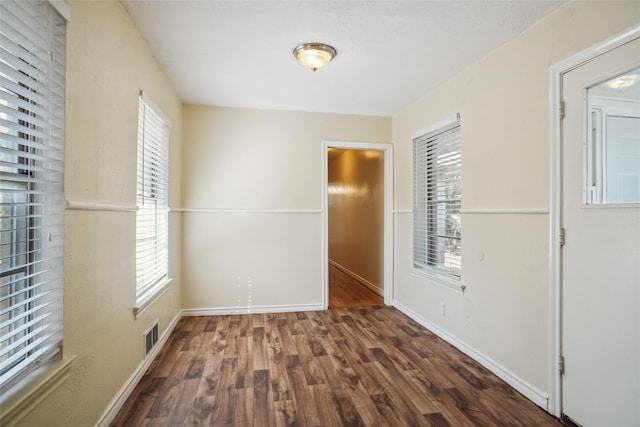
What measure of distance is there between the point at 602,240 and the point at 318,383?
192 cm

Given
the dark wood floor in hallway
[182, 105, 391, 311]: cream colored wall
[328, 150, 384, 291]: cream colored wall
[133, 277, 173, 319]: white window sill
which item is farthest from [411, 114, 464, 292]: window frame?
[133, 277, 173, 319]: white window sill

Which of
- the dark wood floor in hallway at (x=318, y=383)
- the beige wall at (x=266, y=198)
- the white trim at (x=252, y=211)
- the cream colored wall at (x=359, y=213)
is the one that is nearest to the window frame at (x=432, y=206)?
the beige wall at (x=266, y=198)

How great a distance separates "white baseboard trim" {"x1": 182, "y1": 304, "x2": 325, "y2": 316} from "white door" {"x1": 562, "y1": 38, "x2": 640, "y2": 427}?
8.62ft

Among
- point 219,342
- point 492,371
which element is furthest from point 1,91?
point 492,371

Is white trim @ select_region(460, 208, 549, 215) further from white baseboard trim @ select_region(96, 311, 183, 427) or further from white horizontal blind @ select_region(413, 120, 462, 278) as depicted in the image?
white baseboard trim @ select_region(96, 311, 183, 427)

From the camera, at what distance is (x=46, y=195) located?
1.34m

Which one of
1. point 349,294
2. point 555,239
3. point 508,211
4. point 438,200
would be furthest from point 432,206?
point 349,294

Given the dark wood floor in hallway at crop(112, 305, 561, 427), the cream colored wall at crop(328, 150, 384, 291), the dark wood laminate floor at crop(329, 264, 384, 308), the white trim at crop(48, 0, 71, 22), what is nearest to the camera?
the white trim at crop(48, 0, 71, 22)

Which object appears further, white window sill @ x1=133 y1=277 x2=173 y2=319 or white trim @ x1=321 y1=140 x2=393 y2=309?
white trim @ x1=321 y1=140 x2=393 y2=309

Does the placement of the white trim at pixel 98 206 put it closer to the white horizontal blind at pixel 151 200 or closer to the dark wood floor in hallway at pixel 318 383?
the white horizontal blind at pixel 151 200

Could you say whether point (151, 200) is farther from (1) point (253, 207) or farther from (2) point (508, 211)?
(2) point (508, 211)

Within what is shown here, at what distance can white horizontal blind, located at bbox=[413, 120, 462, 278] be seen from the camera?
3.01 metres

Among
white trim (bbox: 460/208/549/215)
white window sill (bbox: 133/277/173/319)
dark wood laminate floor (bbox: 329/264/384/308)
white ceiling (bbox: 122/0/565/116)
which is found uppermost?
white ceiling (bbox: 122/0/565/116)

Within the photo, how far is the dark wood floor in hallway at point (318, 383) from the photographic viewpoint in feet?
6.27
